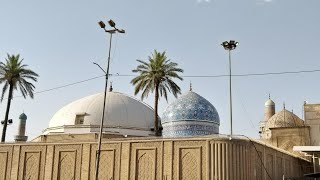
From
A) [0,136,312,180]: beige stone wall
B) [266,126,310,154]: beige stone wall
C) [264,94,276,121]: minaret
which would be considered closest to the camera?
[0,136,312,180]: beige stone wall

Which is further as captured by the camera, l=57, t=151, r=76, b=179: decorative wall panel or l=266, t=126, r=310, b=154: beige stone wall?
l=266, t=126, r=310, b=154: beige stone wall

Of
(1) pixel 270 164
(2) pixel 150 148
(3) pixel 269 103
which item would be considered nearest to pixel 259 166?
(1) pixel 270 164

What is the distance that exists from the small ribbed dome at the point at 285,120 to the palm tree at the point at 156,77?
11562mm

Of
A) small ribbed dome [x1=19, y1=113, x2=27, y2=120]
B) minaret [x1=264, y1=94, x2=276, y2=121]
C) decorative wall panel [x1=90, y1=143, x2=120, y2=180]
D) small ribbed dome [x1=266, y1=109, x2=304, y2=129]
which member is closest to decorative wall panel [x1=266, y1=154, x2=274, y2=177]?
decorative wall panel [x1=90, y1=143, x2=120, y2=180]

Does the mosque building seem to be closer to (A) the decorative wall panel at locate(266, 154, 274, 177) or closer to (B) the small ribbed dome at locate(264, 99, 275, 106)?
(A) the decorative wall panel at locate(266, 154, 274, 177)

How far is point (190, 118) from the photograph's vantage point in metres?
47.1

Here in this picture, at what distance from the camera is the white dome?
42.8m

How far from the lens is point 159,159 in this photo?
98.9 ft

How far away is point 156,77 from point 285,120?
14485mm

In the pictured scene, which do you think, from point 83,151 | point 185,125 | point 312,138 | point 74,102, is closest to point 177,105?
point 185,125

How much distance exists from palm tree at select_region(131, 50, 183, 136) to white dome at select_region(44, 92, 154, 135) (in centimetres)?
232

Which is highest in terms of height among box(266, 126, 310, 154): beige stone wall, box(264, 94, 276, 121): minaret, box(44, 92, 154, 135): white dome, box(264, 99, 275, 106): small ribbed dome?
box(264, 99, 275, 106): small ribbed dome

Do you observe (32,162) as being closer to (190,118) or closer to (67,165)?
(67,165)

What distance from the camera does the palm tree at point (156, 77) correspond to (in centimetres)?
4241
